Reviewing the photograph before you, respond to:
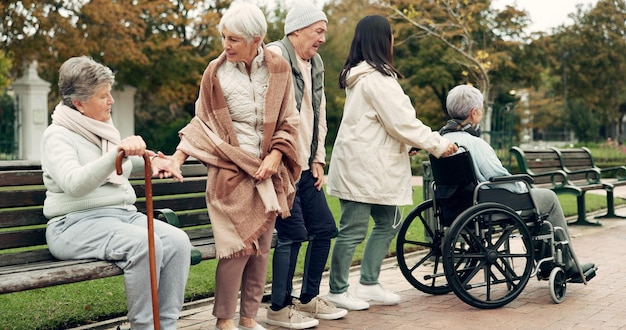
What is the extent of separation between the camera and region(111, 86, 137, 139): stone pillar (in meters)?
33.6

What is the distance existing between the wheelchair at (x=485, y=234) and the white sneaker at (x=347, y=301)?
538 mm

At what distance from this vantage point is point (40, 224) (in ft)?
14.1

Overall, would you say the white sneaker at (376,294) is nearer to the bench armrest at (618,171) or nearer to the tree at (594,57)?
the bench armrest at (618,171)

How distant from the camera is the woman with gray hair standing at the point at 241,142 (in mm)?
4230

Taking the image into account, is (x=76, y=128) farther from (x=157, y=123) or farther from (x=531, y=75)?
(x=157, y=123)

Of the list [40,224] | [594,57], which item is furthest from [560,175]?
[594,57]

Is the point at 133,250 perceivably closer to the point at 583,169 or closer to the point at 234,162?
the point at 234,162

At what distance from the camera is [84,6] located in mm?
24219

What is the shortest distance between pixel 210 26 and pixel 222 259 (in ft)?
93.0

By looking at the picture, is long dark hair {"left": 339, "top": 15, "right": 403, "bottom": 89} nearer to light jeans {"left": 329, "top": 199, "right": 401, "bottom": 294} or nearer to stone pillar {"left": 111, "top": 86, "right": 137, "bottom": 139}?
light jeans {"left": 329, "top": 199, "right": 401, "bottom": 294}

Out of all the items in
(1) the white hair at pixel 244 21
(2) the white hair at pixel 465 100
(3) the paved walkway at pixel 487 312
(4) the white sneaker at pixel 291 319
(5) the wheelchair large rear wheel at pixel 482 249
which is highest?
(1) the white hair at pixel 244 21

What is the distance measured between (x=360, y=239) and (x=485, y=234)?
2.48ft

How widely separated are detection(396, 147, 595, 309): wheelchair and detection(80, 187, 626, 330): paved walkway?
11 cm

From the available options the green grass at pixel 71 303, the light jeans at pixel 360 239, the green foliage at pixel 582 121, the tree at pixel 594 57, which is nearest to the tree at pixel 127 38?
the green grass at pixel 71 303
